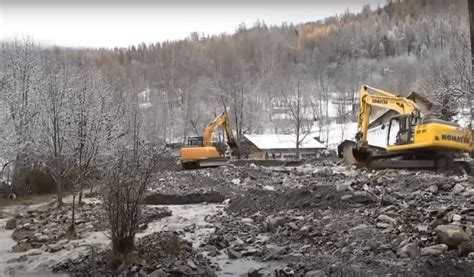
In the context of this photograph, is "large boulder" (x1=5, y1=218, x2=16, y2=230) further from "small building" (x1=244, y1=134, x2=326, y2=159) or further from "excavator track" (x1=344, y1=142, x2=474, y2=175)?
"small building" (x1=244, y1=134, x2=326, y2=159)

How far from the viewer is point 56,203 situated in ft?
28.6

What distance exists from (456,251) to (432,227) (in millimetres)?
547

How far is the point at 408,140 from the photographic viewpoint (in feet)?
27.8

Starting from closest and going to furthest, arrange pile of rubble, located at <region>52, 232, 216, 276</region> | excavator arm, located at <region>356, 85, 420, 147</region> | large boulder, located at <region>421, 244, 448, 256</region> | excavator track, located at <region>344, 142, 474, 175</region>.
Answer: large boulder, located at <region>421, 244, 448, 256</region>, pile of rubble, located at <region>52, 232, 216, 276</region>, excavator track, located at <region>344, 142, 474, 175</region>, excavator arm, located at <region>356, 85, 420, 147</region>

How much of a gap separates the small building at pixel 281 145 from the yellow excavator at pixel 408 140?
11.0 meters

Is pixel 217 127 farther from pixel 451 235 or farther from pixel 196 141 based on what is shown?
pixel 451 235

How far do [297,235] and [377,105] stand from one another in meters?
5.37

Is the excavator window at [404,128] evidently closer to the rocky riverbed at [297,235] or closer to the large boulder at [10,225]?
the rocky riverbed at [297,235]

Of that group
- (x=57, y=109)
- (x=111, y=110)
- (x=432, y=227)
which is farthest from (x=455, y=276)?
(x=111, y=110)

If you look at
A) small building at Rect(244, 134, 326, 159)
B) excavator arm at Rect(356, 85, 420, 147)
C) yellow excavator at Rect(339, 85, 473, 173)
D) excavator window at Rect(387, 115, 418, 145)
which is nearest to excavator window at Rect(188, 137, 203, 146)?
yellow excavator at Rect(339, 85, 473, 173)

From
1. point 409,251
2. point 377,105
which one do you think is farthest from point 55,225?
point 377,105

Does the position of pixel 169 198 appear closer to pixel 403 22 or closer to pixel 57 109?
pixel 57 109

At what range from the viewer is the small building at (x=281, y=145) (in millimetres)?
20859

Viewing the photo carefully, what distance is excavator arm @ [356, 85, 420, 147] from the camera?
8.84 metres
